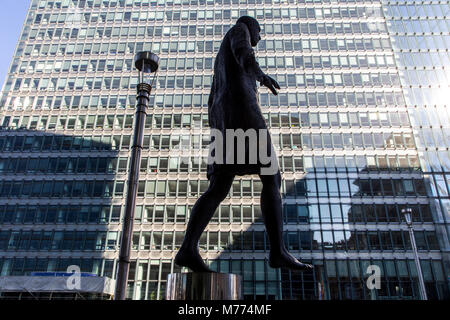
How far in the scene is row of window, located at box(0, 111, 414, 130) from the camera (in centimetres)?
4128

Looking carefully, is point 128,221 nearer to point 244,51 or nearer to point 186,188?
point 244,51

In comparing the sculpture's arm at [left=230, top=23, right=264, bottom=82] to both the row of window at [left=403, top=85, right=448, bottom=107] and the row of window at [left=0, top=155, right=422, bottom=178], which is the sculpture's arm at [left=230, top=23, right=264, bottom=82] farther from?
the row of window at [left=403, top=85, right=448, bottom=107]

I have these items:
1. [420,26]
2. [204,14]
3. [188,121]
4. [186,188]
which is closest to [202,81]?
[188,121]

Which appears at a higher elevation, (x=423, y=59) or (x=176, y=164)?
(x=423, y=59)

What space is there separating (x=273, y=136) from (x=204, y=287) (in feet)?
127

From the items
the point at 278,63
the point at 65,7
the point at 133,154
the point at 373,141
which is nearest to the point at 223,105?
the point at 133,154

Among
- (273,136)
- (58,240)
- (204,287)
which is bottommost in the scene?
(204,287)

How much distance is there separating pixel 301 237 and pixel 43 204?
95.8ft

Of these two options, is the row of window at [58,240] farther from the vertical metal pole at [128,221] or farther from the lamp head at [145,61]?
the vertical metal pole at [128,221]

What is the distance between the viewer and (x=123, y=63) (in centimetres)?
4653

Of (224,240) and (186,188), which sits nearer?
(224,240)

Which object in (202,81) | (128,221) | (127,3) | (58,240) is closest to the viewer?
(128,221)

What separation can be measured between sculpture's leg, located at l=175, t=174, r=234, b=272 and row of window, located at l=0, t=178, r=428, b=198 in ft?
115

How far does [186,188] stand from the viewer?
3875 cm
